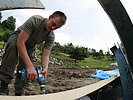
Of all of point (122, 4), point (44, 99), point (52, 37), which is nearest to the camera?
point (122, 4)

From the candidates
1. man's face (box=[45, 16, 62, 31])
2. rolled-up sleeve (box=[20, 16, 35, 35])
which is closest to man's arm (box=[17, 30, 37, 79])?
rolled-up sleeve (box=[20, 16, 35, 35])

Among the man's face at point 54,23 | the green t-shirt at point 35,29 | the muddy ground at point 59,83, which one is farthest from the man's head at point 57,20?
the muddy ground at point 59,83

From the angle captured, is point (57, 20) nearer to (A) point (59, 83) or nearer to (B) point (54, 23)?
(B) point (54, 23)

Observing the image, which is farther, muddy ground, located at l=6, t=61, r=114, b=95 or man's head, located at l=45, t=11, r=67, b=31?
muddy ground, located at l=6, t=61, r=114, b=95

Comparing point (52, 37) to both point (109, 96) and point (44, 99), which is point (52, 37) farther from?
point (109, 96)

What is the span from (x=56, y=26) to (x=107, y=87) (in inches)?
41.6

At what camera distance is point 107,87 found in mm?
1486

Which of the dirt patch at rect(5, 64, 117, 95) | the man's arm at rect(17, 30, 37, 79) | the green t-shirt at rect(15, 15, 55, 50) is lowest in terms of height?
the dirt patch at rect(5, 64, 117, 95)

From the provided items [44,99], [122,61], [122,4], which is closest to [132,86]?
[122,61]

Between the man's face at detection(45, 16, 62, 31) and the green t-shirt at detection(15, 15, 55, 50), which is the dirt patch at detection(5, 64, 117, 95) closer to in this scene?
the green t-shirt at detection(15, 15, 55, 50)

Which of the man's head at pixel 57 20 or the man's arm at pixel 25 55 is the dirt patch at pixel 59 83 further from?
the man's head at pixel 57 20

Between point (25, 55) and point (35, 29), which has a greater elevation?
point (35, 29)

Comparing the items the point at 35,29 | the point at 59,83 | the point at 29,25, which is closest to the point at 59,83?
the point at 59,83

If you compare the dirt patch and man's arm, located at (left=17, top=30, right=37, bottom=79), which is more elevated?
man's arm, located at (left=17, top=30, right=37, bottom=79)
